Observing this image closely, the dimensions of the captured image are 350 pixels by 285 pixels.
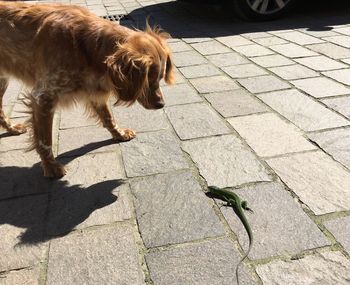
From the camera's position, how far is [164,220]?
2660 mm

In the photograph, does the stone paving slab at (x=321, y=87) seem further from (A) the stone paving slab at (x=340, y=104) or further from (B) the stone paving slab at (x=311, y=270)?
(B) the stone paving slab at (x=311, y=270)

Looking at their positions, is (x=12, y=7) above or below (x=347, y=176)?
above

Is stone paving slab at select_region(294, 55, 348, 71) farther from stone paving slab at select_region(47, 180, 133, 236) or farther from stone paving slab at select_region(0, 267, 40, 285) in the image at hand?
stone paving slab at select_region(0, 267, 40, 285)

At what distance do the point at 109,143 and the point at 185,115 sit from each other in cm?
92

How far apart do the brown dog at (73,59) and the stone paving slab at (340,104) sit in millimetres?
1856

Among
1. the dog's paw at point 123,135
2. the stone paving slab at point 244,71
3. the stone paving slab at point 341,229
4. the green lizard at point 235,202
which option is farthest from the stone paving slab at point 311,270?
the stone paving slab at point 244,71

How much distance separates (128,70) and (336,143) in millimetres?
1933

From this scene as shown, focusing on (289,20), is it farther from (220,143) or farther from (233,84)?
(220,143)

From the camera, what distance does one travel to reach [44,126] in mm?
3268

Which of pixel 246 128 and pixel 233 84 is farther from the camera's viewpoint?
pixel 233 84

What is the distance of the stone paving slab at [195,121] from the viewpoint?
382cm

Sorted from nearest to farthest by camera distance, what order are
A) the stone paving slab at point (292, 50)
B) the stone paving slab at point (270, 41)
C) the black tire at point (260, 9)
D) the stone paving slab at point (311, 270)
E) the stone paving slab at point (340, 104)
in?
the stone paving slab at point (311, 270), the stone paving slab at point (340, 104), the stone paving slab at point (292, 50), the stone paving slab at point (270, 41), the black tire at point (260, 9)

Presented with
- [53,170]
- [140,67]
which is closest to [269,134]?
[140,67]

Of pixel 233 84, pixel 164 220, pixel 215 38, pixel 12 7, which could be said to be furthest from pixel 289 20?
pixel 164 220
